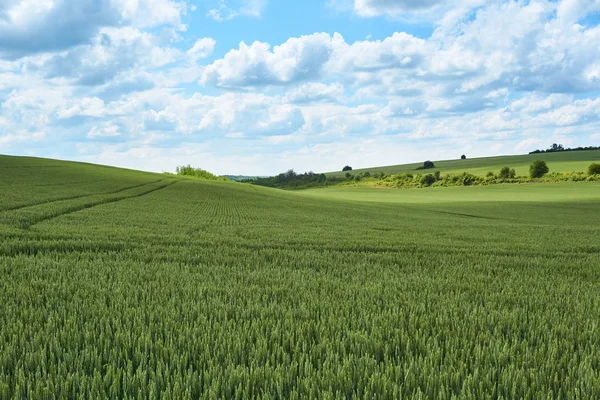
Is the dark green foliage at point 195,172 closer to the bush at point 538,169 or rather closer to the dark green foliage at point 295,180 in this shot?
the dark green foliage at point 295,180

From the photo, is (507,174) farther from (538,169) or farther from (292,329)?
(292,329)

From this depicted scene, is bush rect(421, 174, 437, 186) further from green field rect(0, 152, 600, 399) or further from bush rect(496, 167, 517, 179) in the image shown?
green field rect(0, 152, 600, 399)

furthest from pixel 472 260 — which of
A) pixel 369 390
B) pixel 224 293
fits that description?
pixel 369 390

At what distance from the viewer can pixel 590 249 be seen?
17484 millimetres

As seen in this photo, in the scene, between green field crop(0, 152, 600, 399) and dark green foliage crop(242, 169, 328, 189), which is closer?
green field crop(0, 152, 600, 399)

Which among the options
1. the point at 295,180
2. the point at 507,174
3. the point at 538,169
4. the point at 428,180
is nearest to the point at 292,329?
the point at 507,174

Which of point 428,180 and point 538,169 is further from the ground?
point 538,169

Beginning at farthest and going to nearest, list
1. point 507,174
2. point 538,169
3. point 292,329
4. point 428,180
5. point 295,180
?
point 295,180 < point 428,180 < point 507,174 < point 538,169 < point 292,329

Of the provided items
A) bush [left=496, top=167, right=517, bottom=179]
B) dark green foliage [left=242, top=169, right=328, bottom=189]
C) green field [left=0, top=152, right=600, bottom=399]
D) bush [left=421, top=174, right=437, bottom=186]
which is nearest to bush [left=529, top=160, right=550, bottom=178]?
bush [left=496, top=167, right=517, bottom=179]

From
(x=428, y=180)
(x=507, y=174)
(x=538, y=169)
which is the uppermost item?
(x=538, y=169)

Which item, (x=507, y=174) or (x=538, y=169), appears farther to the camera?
(x=507, y=174)

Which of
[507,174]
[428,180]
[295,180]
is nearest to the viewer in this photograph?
[507,174]

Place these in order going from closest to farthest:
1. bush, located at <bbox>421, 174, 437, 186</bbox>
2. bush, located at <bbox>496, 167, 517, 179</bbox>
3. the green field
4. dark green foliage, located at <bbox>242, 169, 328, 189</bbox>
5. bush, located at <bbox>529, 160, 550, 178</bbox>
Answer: the green field, bush, located at <bbox>529, 160, 550, 178</bbox>, bush, located at <bbox>496, 167, 517, 179</bbox>, bush, located at <bbox>421, 174, 437, 186</bbox>, dark green foliage, located at <bbox>242, 169, 328, 189</bbox>

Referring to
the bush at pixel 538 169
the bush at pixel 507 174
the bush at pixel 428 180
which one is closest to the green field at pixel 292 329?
the bush at pixel 507 174
